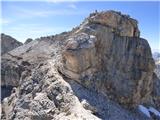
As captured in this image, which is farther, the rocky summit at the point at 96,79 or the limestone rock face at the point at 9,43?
the limestone rock face at the point at 9,43

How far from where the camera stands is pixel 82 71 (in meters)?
51.4

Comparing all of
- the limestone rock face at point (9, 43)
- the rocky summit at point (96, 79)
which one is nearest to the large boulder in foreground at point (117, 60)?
the rocky summit at point (96, 79)

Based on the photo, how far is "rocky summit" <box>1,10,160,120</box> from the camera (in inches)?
1816

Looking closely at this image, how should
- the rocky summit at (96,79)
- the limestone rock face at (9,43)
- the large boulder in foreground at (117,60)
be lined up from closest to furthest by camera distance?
the rocky summit at (96,79) < the large boulder in foreground at (117,60) < the limestone rock face at (9,43)

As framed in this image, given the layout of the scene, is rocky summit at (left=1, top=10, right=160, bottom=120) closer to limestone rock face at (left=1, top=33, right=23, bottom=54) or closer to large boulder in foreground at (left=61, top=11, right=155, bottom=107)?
large boulder in foreground at (left=61, top=11, right=155, bottom=107)

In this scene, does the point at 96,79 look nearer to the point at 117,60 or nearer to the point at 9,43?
the point at 117,60

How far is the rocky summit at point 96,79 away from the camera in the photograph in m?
46.1

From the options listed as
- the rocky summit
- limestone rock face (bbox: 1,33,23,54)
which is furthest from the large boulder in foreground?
limestone rock face (bbox: 1,33,23,54)

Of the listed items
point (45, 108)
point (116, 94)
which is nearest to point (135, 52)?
point (116, 94)

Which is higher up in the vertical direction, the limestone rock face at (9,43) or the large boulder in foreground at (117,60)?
the large boulder in foreground at (117,60)

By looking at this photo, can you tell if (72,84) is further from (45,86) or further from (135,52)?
(135,52)

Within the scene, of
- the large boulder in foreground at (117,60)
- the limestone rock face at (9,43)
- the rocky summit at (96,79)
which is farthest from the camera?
the limestone rock face at (9,43)

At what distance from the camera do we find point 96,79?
5431 centimetres

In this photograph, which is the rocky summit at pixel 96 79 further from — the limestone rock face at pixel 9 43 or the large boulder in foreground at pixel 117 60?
the limestone rock face at pixel 9 43
